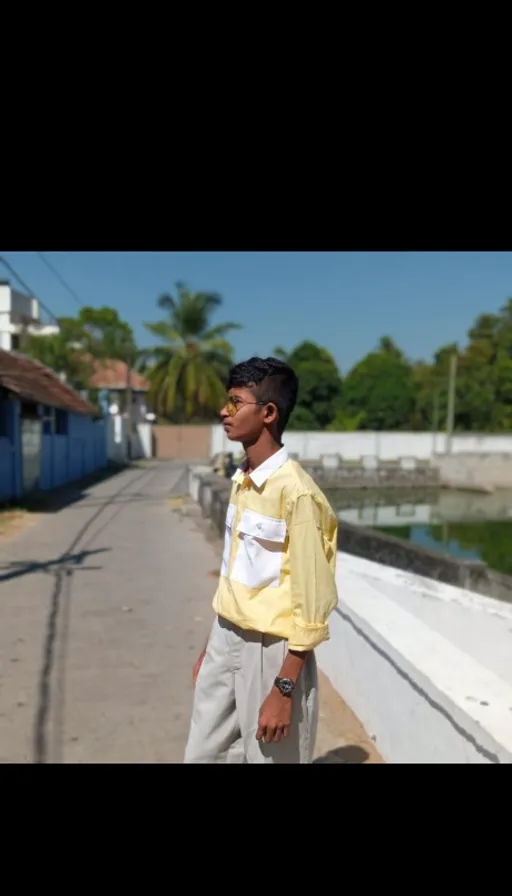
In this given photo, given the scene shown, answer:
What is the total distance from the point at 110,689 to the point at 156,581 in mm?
3317

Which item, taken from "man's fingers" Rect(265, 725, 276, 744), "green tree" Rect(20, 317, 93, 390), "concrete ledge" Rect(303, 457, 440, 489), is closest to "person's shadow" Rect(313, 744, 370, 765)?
"man's fingers" Rect(265, 725, 276, 744)

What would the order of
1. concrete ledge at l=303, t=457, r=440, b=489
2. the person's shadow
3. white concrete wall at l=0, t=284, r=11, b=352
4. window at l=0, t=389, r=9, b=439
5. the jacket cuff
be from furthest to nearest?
concrete ledge at l=303, t=457, r=440, b=489 < white concrete wall at l=0, t=284, r=11, b=352 < window at l=0, t=389, r=9, b=439 < the person's shadow < the jacket cuff

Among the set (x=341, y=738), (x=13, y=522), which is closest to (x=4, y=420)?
(x=13, y=522)

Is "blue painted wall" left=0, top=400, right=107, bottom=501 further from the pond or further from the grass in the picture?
the pond

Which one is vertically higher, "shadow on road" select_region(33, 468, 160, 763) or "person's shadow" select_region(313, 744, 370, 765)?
"person's shadow" select_region(313, 744, 370, 765)

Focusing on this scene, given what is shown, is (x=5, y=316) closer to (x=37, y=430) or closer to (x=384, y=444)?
(x=37, y=430)

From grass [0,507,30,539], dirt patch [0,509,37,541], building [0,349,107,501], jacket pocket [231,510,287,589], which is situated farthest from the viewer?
building [0,349,107,501]

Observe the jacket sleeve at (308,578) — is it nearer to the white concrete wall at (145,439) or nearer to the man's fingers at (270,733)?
the man's fingers at (270,733)

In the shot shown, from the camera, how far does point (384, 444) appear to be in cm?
3719

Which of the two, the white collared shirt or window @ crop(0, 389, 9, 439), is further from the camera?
window @ crop(0, 389, 9, 439)

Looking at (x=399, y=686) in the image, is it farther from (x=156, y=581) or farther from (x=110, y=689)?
(x=156, y=581)

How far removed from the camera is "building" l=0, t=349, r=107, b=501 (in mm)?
14633

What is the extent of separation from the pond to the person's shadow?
25.9 ft
